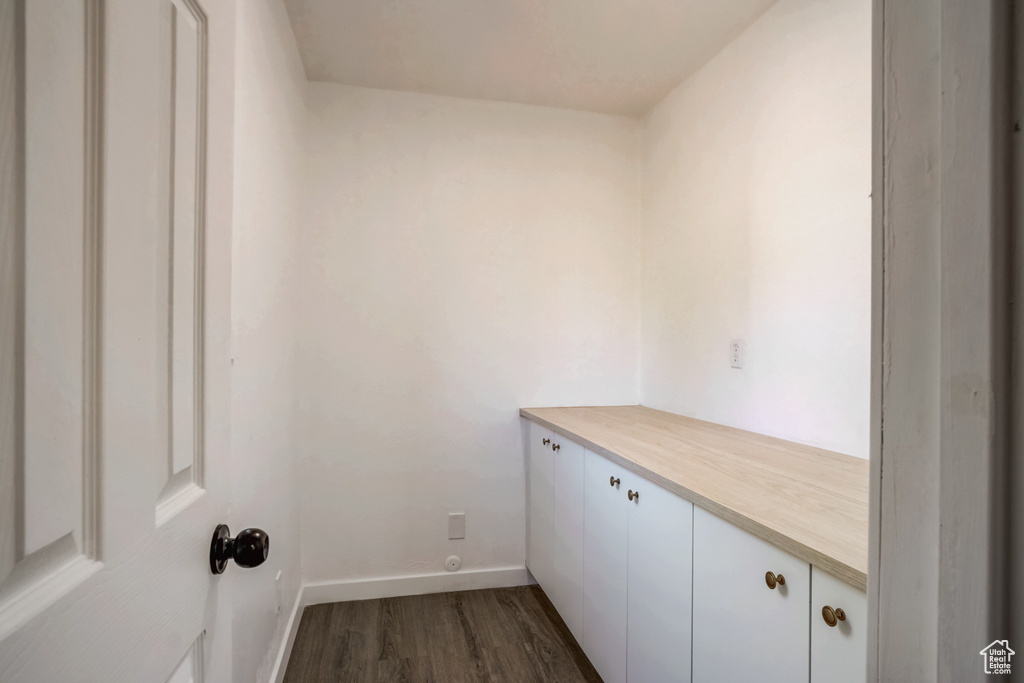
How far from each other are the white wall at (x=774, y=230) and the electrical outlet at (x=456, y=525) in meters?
1.16

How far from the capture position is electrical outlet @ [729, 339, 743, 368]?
1996 mm

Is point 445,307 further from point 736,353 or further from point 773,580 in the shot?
point 773,580

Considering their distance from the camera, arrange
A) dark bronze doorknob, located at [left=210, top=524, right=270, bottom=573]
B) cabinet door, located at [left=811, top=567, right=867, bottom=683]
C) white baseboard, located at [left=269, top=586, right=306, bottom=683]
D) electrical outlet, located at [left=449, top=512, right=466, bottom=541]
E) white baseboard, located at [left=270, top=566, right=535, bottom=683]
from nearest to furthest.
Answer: dark bronze doorknob, located at [left=210, top=524, right=270, bottom=573]
cabinet door, located at [left=811, top=567, right=867, bottom=683]
white baseboard, located at [left=269, top=586, right=306, bottom=683]
white baseboard, located at [left=270, top=566, right=535, bottom=683]
electrical outlet, located at [left=449, top=512, right=466, bottom=541]

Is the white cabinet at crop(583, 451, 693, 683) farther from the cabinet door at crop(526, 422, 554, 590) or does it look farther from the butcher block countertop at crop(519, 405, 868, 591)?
the cabinet door at crop(526, 422, 554, 590)

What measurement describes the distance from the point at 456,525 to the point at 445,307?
1.10 metres

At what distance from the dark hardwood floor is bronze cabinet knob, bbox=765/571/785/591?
3.94 ft

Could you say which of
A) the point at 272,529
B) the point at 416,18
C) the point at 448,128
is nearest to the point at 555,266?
the point at 448,128

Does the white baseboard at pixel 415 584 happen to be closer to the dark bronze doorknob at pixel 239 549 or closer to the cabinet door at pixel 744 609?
the cabinet door at pixel 744 609

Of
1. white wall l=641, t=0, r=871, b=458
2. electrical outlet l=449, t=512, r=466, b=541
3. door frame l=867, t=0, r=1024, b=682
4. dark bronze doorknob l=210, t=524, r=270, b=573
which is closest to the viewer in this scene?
door frame l=867, t=0, r=1024, b=682

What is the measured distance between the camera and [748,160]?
1960 mm

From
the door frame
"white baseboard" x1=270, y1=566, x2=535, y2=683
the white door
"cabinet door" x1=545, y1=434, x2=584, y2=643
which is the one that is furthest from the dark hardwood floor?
the door frame

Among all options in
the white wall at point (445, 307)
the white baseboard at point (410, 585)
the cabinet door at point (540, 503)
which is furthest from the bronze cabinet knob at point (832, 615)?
the white baseboard at point (410, 585)

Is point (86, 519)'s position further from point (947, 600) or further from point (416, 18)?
point (416, 18)

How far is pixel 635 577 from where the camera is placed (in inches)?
57.4
